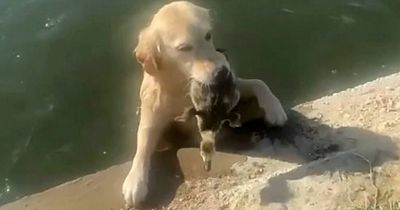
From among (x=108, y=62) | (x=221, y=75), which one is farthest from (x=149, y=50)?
(x=108, y=62)

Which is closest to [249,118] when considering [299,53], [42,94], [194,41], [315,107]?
[315,107]

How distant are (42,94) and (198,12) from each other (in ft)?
6.65

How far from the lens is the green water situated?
19.1 feet

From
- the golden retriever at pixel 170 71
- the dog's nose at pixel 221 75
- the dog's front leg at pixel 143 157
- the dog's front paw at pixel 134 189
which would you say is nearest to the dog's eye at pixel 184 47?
the golden retriever at pixel 170 71

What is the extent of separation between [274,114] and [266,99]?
11 cm

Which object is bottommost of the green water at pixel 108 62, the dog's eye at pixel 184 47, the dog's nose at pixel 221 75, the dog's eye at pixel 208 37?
the green water at pixel 108 62

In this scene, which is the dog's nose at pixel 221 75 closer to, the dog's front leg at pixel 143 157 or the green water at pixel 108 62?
the dog's front leg at pixel 143 157

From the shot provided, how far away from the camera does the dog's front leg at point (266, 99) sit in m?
5.12

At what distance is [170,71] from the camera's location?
4812 mm

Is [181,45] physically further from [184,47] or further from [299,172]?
[299,172]

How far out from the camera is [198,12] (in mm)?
4781

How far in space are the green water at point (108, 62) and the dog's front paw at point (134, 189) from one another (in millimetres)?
766

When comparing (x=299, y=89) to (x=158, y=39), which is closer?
(x=158, y=39)

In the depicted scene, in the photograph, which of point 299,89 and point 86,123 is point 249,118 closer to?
point 299,89
